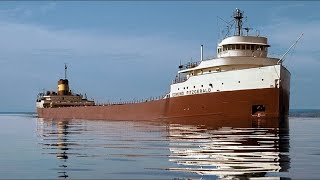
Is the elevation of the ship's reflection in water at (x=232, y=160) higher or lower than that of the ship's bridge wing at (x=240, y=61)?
lower

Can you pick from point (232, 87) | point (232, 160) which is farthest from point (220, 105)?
point (232, 160)

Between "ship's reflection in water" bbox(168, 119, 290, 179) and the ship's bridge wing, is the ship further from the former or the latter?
"ship's reflection in water" bbox(168, 119, 290, 179)

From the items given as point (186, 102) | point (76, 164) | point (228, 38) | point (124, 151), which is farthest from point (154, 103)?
point (76, 164)

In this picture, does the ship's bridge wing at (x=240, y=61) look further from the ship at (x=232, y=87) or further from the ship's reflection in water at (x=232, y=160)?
the ship's reflection in water at (x=232, y=160)

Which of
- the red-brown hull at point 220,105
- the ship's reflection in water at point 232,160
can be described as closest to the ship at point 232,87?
the red-brown hull at point 220,105

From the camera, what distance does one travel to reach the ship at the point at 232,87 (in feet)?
103

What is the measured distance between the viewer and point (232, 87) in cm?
3219

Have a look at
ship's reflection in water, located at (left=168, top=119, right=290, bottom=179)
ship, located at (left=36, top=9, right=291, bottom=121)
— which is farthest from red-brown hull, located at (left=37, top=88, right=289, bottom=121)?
ship's reflection in water, located at (left=168, top=119, right=290, bottom=179)

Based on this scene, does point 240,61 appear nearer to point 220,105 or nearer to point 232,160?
point 220,105

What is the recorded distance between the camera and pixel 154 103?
4219 cm

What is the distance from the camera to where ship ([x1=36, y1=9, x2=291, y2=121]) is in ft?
103

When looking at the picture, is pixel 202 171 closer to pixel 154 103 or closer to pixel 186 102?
pixel 186 102

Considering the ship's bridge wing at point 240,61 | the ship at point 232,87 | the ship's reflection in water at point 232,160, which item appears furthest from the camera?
the ship's bridge wing at point 240,61

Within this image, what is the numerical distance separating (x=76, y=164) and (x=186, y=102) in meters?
26.1
